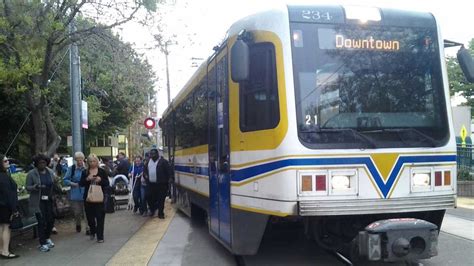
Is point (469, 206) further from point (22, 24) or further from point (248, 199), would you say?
point (22, 24)

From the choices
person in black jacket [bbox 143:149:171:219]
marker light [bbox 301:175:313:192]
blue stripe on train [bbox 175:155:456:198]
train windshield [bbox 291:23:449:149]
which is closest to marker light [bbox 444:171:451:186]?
blue stripe on train [bbox 175:155:456:198]

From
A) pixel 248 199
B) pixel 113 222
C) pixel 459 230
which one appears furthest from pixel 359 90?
pixel 113 222

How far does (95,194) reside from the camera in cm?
922

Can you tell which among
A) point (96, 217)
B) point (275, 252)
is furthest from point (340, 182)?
point (96, 217)

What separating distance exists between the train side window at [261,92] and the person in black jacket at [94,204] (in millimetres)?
4108

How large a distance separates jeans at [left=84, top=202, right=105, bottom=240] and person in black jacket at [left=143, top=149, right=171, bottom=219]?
9.56 feet

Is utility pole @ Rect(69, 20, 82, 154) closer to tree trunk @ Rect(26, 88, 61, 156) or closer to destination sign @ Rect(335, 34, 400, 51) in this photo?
tree trunk @ Rect(26, 88, 61, 156)

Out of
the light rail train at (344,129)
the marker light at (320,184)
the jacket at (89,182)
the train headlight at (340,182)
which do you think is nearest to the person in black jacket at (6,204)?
the jacket at (89,182)

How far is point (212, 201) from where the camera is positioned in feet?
25.7

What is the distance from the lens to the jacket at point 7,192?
774 cm

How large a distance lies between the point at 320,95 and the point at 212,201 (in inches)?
111

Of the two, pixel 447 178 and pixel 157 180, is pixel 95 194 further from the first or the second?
pixel 447 178

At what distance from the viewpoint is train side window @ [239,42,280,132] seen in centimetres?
581

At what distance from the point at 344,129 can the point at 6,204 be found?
5.15 meters
